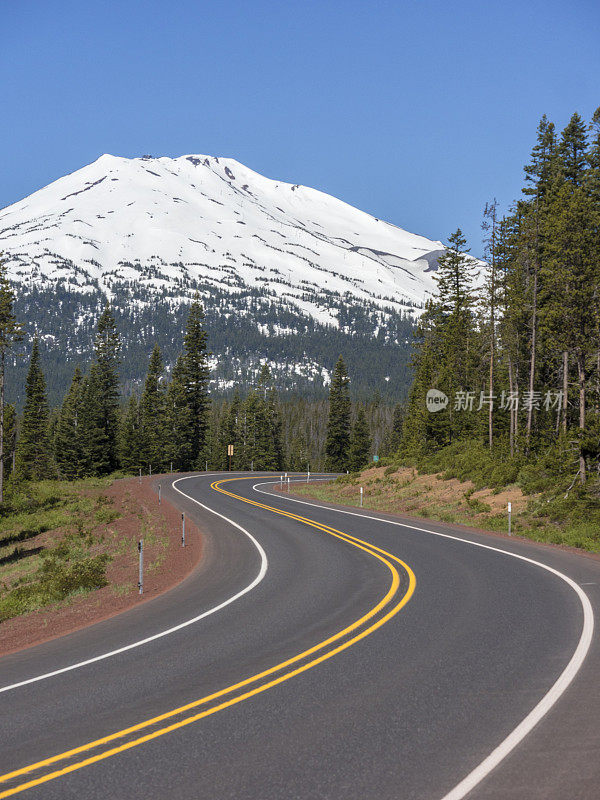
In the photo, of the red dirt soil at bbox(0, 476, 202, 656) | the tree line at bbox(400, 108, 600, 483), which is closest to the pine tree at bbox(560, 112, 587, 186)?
the tree line at bbox(400, 108, 600, 483)

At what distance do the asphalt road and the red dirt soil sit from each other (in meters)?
0.79

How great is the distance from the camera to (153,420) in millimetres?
85188

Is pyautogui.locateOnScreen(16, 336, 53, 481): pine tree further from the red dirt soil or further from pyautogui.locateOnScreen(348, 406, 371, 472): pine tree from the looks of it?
the red dirt soil

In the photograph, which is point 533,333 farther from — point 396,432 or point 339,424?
point 396,432

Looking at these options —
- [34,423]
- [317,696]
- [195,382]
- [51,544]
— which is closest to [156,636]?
[317,696]

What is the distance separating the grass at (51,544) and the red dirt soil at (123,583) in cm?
67

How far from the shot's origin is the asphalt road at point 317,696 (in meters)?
5.53

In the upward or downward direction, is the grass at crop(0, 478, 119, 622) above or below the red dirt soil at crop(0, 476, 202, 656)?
below

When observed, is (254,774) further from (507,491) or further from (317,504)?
(317,504)

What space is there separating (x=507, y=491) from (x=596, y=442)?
6591 mm

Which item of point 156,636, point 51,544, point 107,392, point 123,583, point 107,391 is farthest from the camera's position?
point 107,391

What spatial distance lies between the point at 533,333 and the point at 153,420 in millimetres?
58295

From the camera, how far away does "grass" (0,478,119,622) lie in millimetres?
16891

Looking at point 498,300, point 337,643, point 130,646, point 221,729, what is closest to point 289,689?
point 221,729
